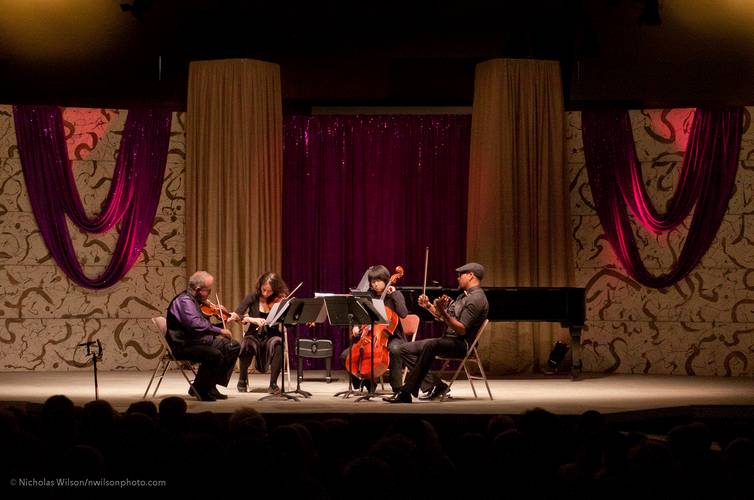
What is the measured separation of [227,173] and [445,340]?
3.73 metres

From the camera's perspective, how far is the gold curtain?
10.3 meters

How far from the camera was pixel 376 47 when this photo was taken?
34.7ft

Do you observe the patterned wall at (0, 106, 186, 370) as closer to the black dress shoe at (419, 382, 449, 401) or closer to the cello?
the cello

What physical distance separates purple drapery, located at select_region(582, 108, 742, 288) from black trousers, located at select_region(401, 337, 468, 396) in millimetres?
3681

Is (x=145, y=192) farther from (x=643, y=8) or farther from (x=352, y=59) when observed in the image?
(x=643, y=8)

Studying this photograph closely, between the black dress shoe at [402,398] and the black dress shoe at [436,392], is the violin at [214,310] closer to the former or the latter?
the black dress shoe at [402,398]

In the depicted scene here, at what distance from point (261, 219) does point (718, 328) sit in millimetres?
5011

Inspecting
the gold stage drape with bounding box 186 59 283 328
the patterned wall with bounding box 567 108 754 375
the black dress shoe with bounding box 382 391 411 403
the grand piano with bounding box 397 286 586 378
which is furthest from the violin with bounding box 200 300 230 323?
the patterned wall with bounding box 567 108 754 375

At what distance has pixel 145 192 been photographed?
10.7m

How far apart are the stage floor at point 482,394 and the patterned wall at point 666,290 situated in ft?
1.51

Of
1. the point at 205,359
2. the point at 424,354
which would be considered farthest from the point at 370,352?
the point at 205,359

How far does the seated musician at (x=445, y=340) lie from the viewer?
7.44 m

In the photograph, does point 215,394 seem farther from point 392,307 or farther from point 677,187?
point 677,187

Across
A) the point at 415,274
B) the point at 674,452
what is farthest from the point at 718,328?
the point at 674,452
